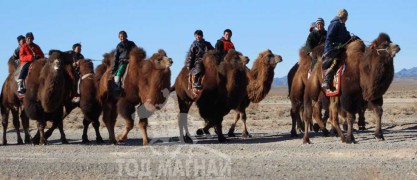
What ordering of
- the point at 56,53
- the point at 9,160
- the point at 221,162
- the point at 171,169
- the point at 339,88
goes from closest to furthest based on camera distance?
the point at 171,169 < the point at 221,162 < the point at 9,160 < the point at 339,88 < the point at 56,53

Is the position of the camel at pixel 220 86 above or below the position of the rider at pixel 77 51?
below

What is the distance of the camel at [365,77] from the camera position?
608 inches

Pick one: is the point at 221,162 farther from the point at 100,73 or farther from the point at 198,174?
the point at 100,73

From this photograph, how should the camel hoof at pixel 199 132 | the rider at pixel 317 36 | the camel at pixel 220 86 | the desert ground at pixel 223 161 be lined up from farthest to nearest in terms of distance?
1. the camel hoof at pixel 199 132
2. the rider at pixel 317 36
3. the camel at pixel 220 86
4. the desert ground at pixel 223 161

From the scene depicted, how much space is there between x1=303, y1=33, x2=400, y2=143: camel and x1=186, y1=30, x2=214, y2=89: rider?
2943 millimetres

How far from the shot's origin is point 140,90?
16.8 metres

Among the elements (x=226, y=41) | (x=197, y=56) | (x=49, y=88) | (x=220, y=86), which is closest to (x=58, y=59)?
(x=49, y=88)

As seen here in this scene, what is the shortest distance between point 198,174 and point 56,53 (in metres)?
7.69

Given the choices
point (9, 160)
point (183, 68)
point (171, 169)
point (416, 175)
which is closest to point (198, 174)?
point (171, 169)

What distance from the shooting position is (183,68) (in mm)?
18891

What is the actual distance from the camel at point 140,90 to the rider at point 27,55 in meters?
1.97

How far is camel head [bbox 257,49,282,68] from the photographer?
1930cm

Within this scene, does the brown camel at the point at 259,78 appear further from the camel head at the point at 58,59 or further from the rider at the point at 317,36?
the camel head at the point at 58,59

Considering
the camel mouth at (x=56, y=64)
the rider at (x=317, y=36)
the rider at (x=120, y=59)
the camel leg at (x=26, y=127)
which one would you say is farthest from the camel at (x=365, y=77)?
the camel leg at (x=26, y=127)
